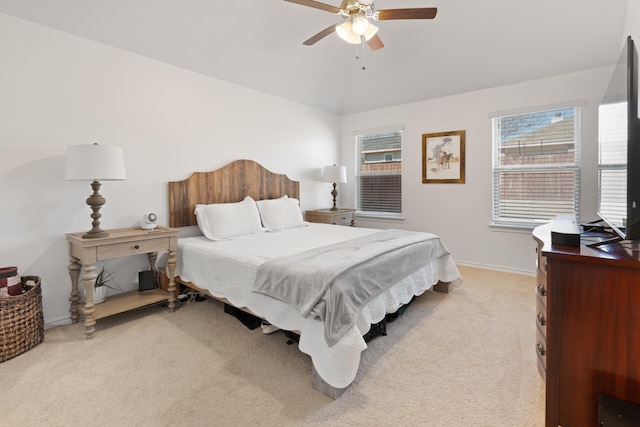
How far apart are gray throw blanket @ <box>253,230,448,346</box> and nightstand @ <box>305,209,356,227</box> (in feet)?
6.30

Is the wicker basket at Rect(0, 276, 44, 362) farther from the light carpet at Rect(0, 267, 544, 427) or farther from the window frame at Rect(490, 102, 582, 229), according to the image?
the window frame at Rect(490, 102, 582, 229)

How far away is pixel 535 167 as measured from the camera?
12.7ft

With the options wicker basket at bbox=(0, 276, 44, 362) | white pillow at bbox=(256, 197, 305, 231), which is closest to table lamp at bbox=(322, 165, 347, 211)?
white pillow at bbox=(256, 197, 305, 231)

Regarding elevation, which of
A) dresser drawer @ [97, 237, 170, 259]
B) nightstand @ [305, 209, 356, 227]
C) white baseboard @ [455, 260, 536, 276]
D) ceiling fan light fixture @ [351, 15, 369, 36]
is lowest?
white baseboard @ [455, 260, 536, 276]

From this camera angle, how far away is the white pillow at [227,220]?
10.6ft

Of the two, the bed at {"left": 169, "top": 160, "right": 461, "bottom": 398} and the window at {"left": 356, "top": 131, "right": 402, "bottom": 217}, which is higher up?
the window at {"left": 356, "top": 131, "right": 402, "bottom": 217}

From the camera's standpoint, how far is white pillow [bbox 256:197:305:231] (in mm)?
3828

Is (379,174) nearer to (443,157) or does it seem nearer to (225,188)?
(443,157)

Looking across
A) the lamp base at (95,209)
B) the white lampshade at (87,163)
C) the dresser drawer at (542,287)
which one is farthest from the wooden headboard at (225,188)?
the dresser drawer at (542,287)

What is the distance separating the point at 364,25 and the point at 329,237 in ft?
6.20

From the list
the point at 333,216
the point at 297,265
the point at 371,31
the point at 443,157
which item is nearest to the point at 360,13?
the point at 371,31

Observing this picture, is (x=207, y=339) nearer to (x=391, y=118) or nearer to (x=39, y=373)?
(x=39, y=373)

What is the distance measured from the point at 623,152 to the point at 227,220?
10.1ft

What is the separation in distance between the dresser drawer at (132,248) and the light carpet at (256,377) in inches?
23.8
